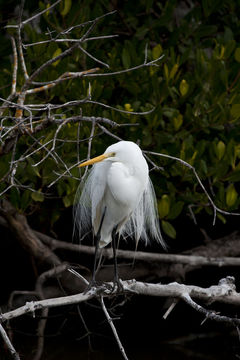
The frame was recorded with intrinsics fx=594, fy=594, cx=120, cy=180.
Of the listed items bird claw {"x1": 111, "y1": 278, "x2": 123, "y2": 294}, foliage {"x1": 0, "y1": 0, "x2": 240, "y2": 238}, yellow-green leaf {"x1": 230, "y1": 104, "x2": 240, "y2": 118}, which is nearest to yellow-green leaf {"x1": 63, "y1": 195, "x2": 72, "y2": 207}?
foliage {"x1": 0, "y1": 0, "x2": 240, "y2": 238}

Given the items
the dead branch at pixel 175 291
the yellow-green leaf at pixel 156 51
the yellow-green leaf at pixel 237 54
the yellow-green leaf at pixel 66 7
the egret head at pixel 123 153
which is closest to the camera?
the dead branch at pixel 175 291

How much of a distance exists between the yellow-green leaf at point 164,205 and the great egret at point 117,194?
5.7 inches

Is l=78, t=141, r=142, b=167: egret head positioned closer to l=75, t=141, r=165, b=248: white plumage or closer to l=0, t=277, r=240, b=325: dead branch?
l=75, t=141, r=165, b=248: white plumage

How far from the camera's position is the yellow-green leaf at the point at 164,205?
12.1 feet

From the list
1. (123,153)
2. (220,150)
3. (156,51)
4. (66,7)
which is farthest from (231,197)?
(66,7)

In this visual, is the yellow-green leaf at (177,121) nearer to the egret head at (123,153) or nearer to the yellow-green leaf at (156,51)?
the yellow-green leaf at (156,51)

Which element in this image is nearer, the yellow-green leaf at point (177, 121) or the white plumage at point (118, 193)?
the white plumage at point (118, 193)

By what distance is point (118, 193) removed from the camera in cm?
297

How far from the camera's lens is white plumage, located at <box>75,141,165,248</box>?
2834 millimetres

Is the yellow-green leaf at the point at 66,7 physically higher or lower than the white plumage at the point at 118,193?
higher

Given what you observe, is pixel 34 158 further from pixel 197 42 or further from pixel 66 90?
pixel 197 42

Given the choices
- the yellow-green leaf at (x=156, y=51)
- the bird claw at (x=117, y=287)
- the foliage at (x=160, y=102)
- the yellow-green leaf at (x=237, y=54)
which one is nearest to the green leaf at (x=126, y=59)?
the foliage at (x=160, y=102)

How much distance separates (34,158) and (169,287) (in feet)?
4.11

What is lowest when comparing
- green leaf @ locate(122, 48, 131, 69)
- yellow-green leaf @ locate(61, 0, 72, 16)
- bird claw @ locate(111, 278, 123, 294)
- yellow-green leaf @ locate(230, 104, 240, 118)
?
bird claw @ locate(111, 278, 123, 294)
